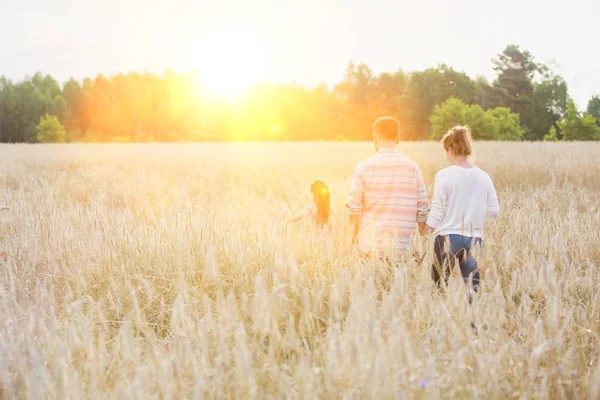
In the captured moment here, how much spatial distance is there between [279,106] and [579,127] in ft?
139

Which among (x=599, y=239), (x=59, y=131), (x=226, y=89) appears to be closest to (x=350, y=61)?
(x=226, y=89)

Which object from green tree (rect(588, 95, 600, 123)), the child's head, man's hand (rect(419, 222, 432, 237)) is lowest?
man's hand (rect(419, 222, 432, 237))

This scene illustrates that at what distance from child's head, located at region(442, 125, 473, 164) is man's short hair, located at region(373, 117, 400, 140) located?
1.58 feet

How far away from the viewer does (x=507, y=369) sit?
2.34 meters

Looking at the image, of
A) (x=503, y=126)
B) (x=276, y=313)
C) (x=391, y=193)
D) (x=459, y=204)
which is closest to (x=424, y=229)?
(x=391, y=193)

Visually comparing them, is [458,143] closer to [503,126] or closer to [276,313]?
[276,313]

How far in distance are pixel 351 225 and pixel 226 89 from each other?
273ft

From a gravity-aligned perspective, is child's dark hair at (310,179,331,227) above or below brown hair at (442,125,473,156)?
below

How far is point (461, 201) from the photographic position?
12.8 ft

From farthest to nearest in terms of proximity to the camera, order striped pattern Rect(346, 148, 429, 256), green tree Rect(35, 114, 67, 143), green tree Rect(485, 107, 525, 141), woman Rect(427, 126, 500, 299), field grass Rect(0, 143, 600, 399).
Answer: green tree Rect(35, 114, 67, 143)
green tree Rect(485, 107, 525, 141)
striped pattern Rect(346, 148, 429, 256)
woman Rect(427, 126, 500, 299)
field grass Rect(0, 143, 600, 399)

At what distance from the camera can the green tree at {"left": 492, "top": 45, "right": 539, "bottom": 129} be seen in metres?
63.8

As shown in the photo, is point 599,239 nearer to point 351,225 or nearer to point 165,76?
point 351,225

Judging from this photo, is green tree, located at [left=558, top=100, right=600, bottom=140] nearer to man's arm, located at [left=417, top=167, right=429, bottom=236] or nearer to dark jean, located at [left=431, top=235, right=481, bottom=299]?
man's arm, located at [left=417, top=167, right=429, bottom=236]

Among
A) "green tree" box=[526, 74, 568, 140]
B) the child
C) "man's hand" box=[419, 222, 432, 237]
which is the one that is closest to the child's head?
"man's hand" box=[419, 222, 432, 237]
